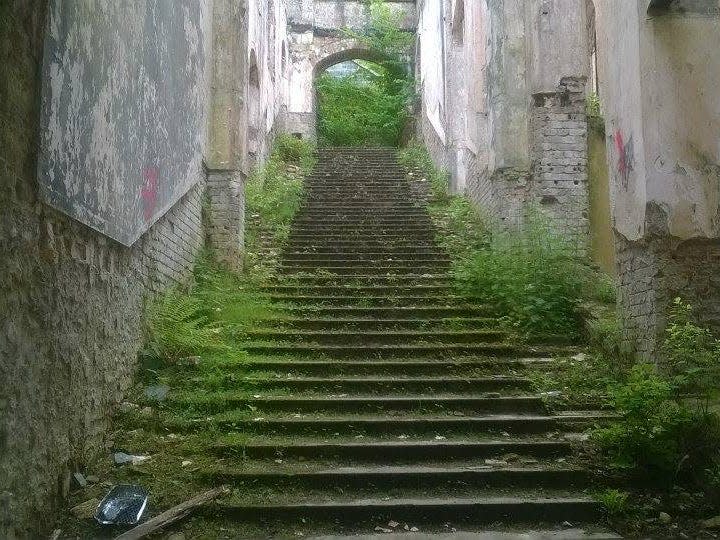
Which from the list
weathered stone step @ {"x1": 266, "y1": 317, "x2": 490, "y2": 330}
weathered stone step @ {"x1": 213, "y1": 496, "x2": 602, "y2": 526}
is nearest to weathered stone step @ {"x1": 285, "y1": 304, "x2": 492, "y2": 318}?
weathered stone step @ {"x1": 266, "y1": 317, "x2": 490, "y2": 330}

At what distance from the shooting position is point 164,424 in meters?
4.96

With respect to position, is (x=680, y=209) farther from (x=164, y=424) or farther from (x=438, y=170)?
(x=438, y=170)

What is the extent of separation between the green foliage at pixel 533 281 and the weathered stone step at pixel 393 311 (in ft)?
1.11

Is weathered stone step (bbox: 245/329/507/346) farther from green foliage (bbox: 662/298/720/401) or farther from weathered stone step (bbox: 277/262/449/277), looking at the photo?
green foliage (bbox: 662/298/720/401)

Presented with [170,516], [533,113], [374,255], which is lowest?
[170,516]

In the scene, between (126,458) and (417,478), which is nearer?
(417,478)

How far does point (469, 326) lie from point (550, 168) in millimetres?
3547

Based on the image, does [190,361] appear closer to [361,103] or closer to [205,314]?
[205,314]

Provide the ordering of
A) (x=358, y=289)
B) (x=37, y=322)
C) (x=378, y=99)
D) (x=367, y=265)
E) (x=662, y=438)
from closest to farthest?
1. (x=37, y=322)
2. (x=662, y=438)
3. (x=358, y=289)
4. (x=367, y=265)
5. (x=378, y=99)

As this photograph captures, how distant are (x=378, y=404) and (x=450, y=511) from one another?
147cm

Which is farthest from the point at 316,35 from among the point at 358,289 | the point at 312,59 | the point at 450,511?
the point at 450,511

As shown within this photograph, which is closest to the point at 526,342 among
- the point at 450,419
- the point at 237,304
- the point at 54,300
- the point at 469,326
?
the point at 469,326

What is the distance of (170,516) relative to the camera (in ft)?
12.3

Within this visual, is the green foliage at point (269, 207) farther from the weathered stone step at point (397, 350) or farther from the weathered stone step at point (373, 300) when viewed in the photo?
the weathered stone step at point (397, 350)
